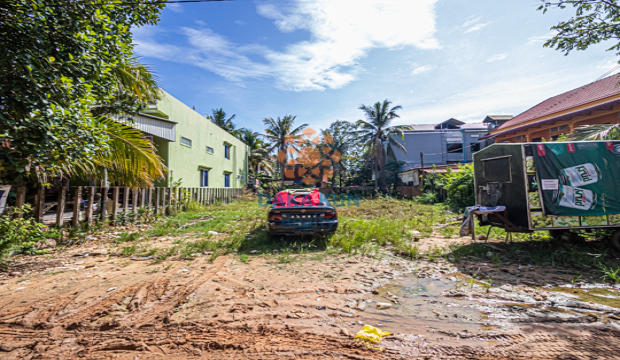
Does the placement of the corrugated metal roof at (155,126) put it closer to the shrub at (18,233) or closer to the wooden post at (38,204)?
the wooden post at (38,204)

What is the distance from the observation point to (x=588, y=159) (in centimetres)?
539

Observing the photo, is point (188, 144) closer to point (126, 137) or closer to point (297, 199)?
point (126, 137)

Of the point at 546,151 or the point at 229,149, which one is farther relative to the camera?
the point at 229,149

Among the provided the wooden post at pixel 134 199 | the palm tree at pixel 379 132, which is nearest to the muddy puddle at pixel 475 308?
the wooden post at pixel 134 199

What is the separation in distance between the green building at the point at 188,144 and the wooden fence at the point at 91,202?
2726 mm

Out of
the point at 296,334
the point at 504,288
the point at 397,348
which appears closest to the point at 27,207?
the point at 296,334

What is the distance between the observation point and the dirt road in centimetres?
241

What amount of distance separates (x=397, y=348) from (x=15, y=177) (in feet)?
21.1

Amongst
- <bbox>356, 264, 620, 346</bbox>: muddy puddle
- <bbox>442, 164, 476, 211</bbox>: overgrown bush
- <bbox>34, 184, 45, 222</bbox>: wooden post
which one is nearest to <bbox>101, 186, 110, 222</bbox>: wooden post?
<bbox>34, 184, 45, 222</bbox>: wooden post

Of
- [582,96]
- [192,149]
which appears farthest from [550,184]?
[192,149]

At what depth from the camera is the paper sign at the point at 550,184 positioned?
17.6 ft

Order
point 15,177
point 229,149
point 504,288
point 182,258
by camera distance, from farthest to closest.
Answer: point 229,149 < point 182,258 < point 15,177 < point 504,288

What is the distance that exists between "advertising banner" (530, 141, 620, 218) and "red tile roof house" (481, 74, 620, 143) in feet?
35.1

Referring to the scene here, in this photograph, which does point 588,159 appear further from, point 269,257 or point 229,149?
point 229,149
